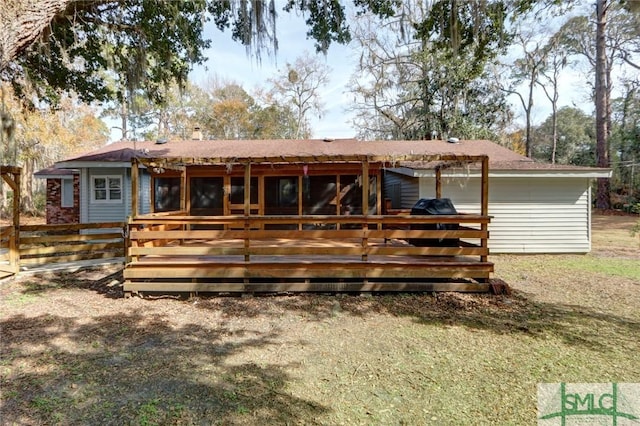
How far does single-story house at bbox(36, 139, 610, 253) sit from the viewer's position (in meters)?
9.49

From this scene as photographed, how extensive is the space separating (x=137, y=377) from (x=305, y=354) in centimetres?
159

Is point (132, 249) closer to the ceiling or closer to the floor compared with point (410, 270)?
closer to the ceiling

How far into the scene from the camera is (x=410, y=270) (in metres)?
5.63

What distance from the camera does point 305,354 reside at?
3.65 m

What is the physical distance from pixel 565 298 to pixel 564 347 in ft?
Answer: 7.31

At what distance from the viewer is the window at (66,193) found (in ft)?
47.1

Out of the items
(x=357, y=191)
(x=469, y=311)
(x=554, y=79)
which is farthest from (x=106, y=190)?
(x=554, y=79)

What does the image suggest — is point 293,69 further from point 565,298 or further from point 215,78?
point 565,298

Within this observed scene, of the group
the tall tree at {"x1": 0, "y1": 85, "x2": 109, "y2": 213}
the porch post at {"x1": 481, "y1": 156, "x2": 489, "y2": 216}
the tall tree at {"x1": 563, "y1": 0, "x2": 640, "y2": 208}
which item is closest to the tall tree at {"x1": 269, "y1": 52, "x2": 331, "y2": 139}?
the tall tree at {"x1": 0, "y1": 85, "x2": 109, "y2": 213}

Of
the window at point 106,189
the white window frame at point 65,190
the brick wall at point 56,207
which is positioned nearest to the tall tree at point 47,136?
the brick wall at point 56,207

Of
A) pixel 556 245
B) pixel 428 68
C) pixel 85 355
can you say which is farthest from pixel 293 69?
pixel 85 355

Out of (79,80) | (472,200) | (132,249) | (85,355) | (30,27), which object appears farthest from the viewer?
Answer: (472,200)

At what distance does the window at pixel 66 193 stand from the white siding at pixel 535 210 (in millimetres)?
14627

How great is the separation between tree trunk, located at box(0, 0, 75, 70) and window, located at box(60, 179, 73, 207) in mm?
12322
